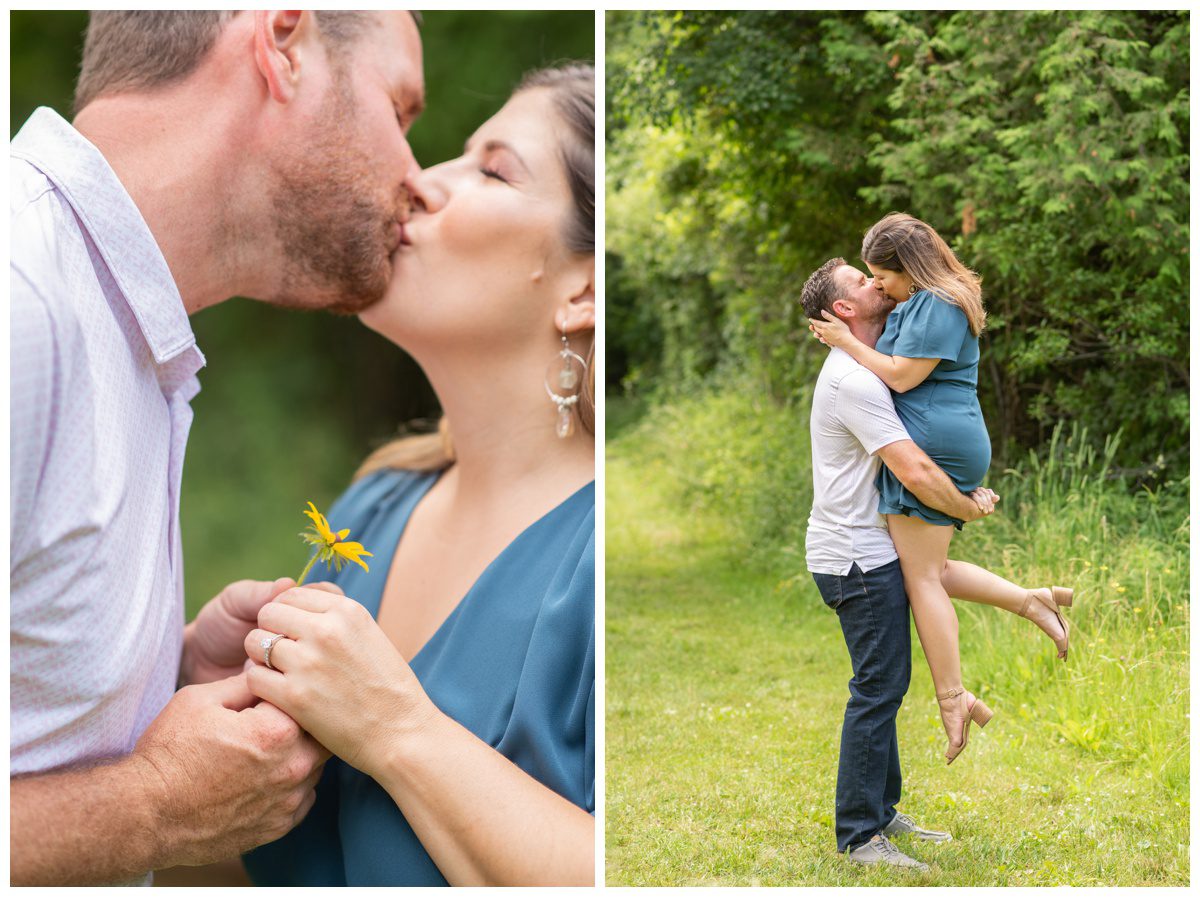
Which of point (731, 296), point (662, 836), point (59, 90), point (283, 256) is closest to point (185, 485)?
point (59, 90)

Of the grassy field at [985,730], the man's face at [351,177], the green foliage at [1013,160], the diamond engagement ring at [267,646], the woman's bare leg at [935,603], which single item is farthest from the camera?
the green foliage at [1013,160]

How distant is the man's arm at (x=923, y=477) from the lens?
247 centimetres

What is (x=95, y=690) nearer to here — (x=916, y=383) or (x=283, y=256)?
(x=283, y=256)

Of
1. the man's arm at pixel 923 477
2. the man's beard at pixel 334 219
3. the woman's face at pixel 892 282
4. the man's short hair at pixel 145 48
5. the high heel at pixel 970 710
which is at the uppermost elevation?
the man's short hair at pixel 145 48

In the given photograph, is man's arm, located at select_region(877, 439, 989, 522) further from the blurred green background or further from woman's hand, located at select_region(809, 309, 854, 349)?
the blurred green background

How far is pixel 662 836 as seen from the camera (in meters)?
3.11

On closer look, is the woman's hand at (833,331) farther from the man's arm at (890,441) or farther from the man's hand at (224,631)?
the man's hand at (224,631)

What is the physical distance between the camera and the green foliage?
385 cm

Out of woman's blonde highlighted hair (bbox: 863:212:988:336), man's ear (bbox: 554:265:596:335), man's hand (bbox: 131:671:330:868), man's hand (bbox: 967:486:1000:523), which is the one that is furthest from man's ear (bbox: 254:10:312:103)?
man's hand (bbox: 967:486:1000:523)

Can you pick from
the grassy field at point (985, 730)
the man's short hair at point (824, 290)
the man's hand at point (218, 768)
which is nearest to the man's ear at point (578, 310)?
the man's short hair at point (824, 290)

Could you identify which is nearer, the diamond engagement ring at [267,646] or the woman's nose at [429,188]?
the diamond engagement ring at [267,646]

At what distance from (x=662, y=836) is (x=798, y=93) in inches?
119

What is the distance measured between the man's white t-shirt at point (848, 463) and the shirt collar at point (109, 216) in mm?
1415

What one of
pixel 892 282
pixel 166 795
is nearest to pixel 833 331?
pixel 892 282
